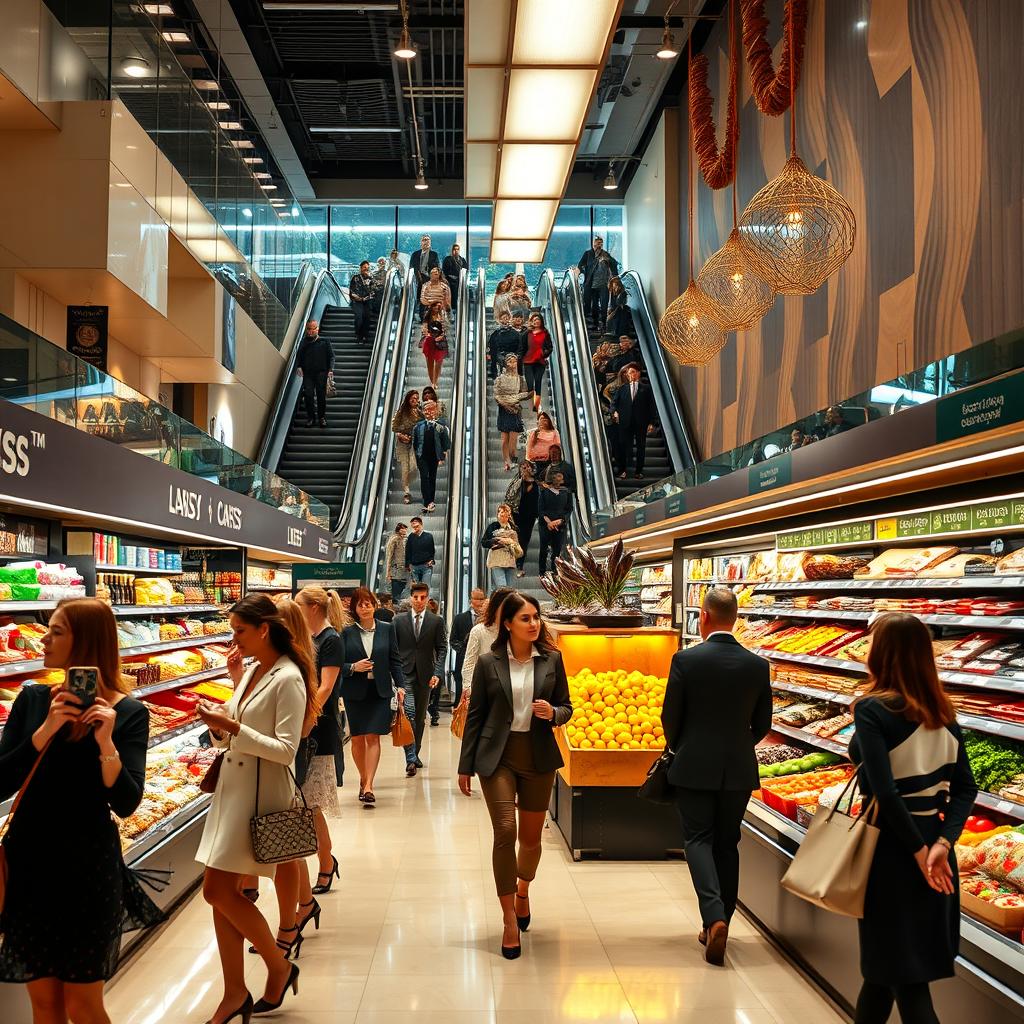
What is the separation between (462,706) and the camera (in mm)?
6578

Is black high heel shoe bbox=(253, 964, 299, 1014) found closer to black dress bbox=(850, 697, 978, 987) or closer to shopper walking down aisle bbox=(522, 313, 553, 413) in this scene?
black dress bbox=(850, 697, 978, 987)

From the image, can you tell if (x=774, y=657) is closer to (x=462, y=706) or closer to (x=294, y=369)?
(x=462, y=706)

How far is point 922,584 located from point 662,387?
40.1 feet

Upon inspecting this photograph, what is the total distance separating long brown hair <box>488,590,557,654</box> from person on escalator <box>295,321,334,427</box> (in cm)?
1181

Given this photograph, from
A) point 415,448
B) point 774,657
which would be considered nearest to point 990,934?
point 774,657

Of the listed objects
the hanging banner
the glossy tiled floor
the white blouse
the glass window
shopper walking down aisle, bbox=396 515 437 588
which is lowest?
the glossy tiled floor

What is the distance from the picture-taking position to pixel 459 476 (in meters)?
14.6

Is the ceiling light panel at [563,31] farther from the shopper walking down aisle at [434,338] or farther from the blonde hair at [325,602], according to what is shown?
the shopper walking down aisle at [434,338]

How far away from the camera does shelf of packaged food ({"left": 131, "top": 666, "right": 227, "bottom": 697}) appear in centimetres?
608

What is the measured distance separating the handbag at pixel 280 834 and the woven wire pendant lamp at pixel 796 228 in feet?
10.8

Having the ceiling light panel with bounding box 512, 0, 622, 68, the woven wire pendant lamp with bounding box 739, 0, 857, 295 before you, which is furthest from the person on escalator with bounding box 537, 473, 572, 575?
the woven wire pendant lamp with bounding box 739, 0, 857, 295

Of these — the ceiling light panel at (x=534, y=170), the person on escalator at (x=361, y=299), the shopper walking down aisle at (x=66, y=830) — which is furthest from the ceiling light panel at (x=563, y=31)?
the person on escalator at (x=361, y=299)

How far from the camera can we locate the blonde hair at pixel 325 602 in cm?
532

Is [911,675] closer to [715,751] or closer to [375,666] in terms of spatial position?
[715,751]
